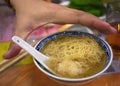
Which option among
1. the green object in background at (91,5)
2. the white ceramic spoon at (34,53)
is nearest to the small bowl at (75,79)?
the white ceramic spoon at (34,53)

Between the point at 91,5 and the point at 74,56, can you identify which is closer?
the point at 74,56

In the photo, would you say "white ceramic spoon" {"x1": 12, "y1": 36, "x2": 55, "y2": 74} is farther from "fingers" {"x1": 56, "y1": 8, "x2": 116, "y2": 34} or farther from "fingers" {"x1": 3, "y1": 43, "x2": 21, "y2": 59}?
"fingers" {"x1": 56, "y1": 8, "x2": 116, "y2": 34}

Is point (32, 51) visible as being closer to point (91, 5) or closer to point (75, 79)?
point (75, 79)

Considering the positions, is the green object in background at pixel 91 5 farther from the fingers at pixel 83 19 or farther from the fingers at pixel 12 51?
the fingers at pixel 12 51

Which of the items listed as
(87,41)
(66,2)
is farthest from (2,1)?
(87,41)

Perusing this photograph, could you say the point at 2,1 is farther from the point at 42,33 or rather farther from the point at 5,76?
the point at 5,76

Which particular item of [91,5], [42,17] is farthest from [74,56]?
[91,5]
